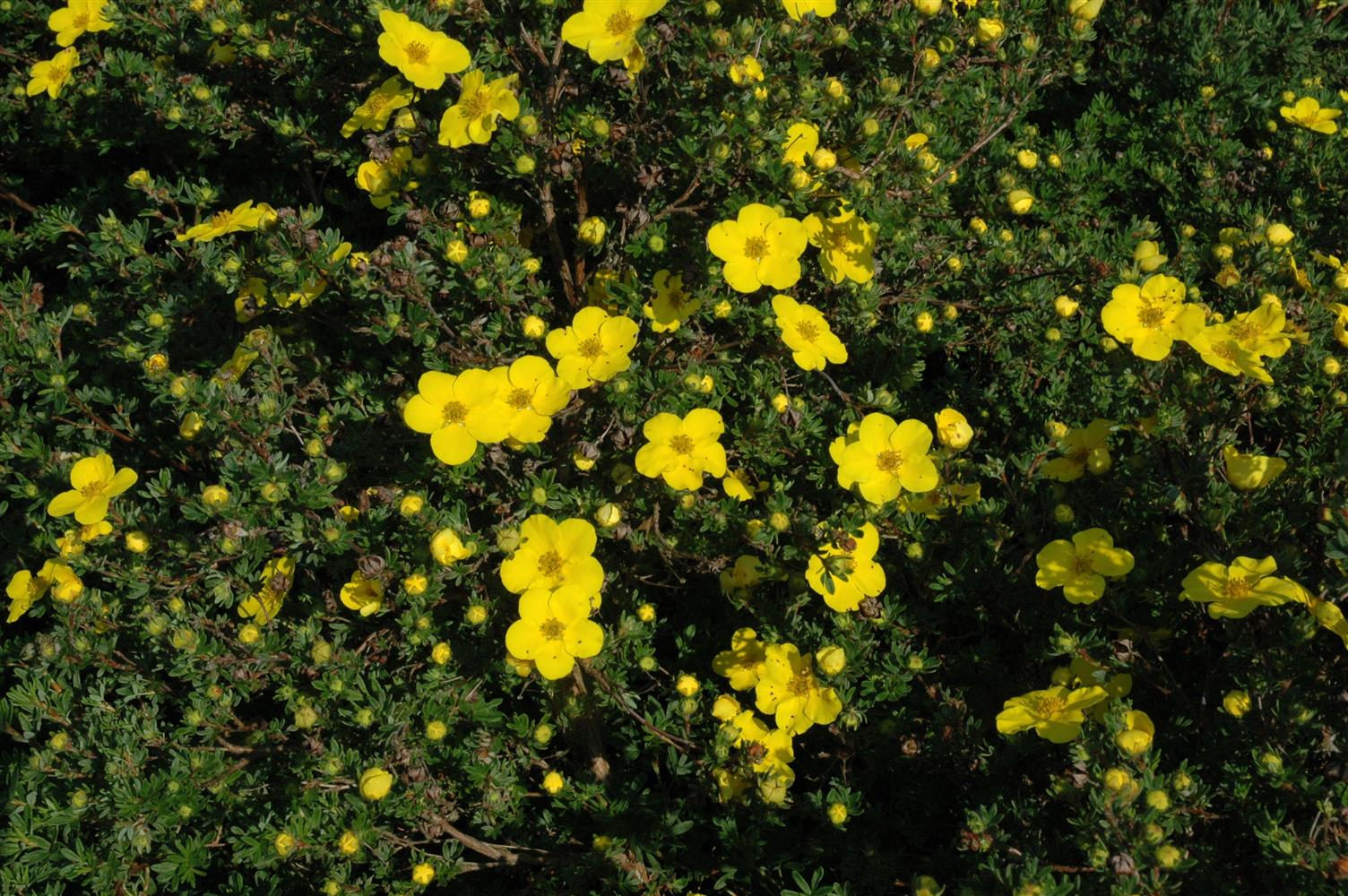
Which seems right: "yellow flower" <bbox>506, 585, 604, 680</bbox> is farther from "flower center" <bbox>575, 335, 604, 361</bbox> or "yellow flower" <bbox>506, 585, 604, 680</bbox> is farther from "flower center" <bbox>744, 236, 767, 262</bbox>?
"flower center" <bbox>744, 236, 767, 262</bbox>

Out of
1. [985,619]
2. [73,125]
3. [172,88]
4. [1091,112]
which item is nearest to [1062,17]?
[1091,112]

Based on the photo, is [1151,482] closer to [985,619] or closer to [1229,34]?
[985,619]

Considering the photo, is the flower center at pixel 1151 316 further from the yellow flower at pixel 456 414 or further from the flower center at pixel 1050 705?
the yellow flower at pixel 456 414

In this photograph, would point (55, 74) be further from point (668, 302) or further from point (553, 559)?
point (553, 559)

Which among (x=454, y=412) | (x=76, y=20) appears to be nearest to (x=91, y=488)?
(x=454, y=412)

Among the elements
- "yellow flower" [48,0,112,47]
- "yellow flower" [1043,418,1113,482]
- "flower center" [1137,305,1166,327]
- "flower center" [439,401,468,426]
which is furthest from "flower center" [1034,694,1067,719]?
"yellow flower" [48,0,112,47]
